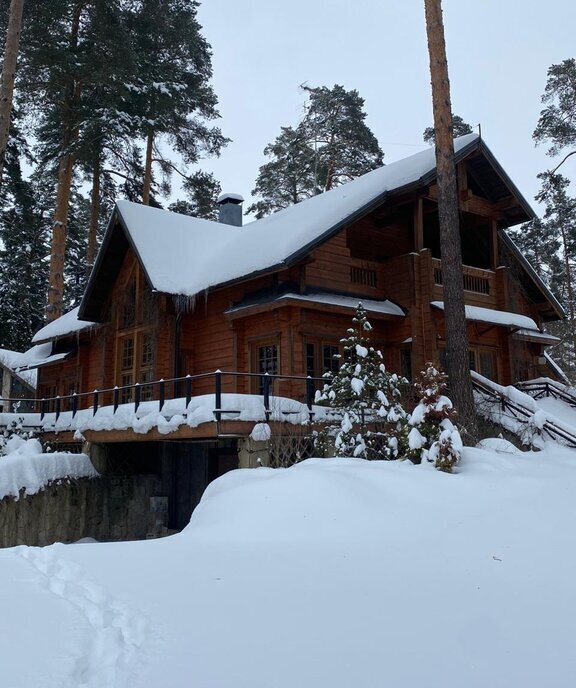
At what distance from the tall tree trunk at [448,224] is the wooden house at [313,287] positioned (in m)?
2.60

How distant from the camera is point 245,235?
19844mm

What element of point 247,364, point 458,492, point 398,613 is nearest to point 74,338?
point 247,364

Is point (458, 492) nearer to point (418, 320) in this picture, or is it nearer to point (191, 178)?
point (418, 320)

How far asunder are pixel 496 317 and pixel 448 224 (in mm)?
5178

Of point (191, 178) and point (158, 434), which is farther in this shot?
point (191, 178)

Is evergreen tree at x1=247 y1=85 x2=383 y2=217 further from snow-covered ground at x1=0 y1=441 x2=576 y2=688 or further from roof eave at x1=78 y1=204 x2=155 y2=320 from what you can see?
snow-covered ground at x1=0 y1=441 x2=576 y2=688

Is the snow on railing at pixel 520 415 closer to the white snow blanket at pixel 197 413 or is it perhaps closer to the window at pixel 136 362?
the white snow blanket at pixel 197 413

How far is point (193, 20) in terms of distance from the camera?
26719 mm

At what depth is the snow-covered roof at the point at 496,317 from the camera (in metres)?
16.7

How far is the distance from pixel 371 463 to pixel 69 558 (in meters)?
5.13

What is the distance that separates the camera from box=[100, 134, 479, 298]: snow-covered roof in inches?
616

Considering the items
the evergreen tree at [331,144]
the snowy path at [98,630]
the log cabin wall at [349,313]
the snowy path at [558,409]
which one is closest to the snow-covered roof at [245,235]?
the log cabin wall at [349,313]

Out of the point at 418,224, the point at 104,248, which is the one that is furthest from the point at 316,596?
the point at 104,248

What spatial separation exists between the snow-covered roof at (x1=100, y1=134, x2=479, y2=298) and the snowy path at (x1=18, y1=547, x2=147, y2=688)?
10.1 metres
